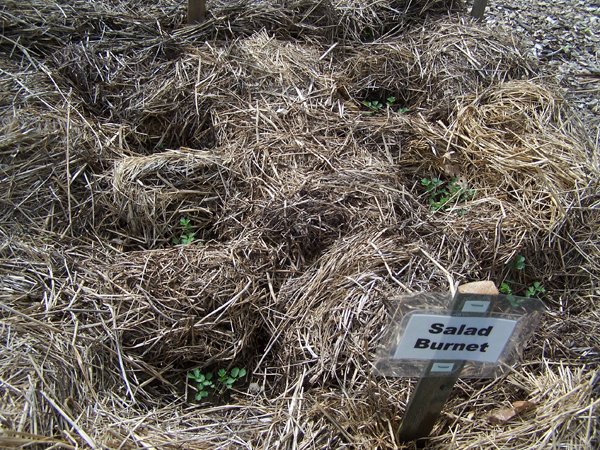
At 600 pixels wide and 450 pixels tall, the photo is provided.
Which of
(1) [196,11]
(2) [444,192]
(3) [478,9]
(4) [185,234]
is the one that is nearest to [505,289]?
(2) [444,192]

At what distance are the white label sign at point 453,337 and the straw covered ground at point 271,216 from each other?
0.80ft

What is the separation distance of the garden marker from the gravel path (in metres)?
1.99

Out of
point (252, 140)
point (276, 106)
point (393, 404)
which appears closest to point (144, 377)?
point (393, 404)

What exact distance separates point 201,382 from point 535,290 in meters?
1.28

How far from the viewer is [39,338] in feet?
5.96

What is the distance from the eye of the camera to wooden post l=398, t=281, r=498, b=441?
1.36 meters

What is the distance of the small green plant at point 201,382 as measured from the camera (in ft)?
6.40

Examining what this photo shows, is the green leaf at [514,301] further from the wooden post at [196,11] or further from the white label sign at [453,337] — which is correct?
the wooden post at [196,11]

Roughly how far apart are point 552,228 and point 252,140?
4.19 feet

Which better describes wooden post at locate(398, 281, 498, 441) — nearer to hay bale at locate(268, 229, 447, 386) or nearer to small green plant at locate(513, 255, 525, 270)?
hay bale at locate(268, 229, 447, 386)

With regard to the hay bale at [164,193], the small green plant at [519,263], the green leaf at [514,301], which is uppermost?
the green leaf at [514,301]

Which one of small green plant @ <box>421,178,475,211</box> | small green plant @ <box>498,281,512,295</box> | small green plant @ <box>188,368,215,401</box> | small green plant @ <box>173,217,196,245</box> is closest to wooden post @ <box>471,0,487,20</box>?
small green plant @ <box>421,178,475,211</box>

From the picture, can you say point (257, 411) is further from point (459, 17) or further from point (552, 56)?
point (552, 56)

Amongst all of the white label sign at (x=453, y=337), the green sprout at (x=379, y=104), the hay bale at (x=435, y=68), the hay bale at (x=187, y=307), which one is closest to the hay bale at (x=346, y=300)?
the hay bale at (x=187, y=307)
